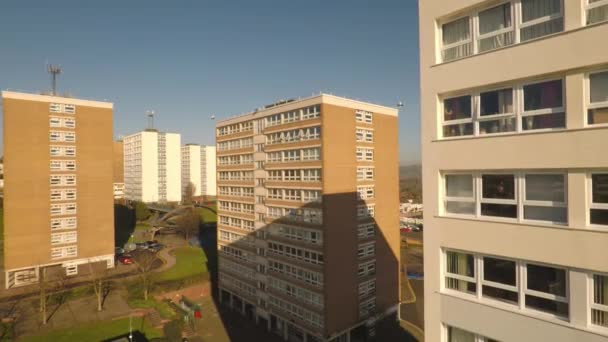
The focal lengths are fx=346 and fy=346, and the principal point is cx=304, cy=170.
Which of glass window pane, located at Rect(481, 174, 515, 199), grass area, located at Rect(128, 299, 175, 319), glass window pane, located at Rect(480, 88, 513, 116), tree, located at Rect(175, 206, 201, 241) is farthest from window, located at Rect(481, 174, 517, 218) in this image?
tree, located at Rect(175, 206, 201, 241)

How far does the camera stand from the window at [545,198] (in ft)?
17.4

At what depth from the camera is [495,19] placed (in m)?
6.04

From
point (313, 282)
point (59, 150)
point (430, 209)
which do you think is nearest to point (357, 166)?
point (313, 282)

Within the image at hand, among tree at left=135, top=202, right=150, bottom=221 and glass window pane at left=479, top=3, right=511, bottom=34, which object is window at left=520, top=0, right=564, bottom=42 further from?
tree at left=135, top=202, right=150, bottom=221

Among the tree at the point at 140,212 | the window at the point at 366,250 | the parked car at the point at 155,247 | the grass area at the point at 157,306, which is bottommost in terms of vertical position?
the grass area at the point at 157,306

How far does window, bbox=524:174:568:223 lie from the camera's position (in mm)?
5305

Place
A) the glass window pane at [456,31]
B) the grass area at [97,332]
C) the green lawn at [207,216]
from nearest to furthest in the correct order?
the glass window pane at [456,31] < the grass area at [97,332] < the green lawn at [207,216]

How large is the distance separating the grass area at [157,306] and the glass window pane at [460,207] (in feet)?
102

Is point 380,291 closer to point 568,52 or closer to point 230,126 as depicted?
point 230,126

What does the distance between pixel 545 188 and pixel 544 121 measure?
1063 mm

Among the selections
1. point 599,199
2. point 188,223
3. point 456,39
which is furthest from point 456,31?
point 188,223

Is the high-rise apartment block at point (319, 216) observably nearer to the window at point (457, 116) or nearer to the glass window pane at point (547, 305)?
the window at point (457, 116)

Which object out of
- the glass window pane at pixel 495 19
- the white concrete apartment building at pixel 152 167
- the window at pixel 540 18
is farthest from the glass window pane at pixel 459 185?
the white concrete apartment building at pixel 152 167

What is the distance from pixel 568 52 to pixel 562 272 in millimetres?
3311
